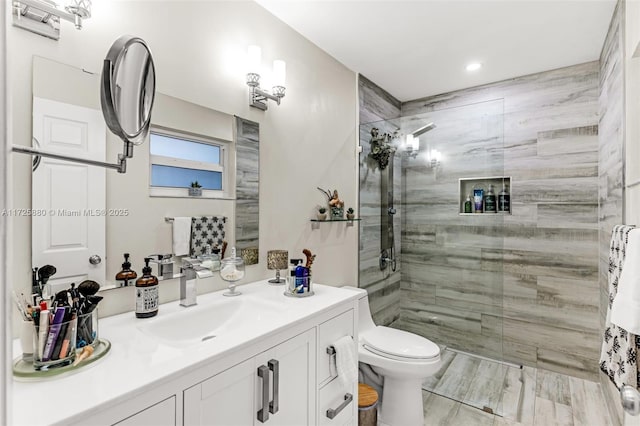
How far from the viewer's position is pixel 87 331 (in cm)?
94

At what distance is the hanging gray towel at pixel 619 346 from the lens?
3.80 ft

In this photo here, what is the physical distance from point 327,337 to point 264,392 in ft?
1.35

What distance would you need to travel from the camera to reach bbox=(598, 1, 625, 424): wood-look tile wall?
1.85 m

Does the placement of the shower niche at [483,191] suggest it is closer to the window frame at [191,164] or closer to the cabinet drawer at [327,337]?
the cabinet drawer at [327,337]

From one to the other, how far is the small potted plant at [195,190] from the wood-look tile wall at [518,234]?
180 centimetres

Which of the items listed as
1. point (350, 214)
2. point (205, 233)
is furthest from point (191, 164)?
point (350, 214)

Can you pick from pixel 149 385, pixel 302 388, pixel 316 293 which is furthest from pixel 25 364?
pixel 316 293

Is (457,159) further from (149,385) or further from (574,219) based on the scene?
(149,385)

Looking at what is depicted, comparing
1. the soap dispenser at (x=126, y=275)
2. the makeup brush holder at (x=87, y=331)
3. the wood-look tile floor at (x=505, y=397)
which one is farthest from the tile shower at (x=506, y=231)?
the makeup brush holder at (x=87, y=331)

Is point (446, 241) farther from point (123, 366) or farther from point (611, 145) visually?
point (123, 366)

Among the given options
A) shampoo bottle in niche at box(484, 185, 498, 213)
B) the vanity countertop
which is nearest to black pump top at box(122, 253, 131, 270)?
the vanity countertop

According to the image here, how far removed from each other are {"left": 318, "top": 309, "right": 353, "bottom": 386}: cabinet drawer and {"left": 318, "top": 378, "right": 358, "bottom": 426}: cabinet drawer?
0.18 ft

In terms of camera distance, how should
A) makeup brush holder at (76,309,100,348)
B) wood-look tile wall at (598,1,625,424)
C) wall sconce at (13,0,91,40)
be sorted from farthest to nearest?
wood-look tile wall at (598,1,625,424) → wall sconce at (13,0,91,40) → makeup brush holder at (76,309,100,348)

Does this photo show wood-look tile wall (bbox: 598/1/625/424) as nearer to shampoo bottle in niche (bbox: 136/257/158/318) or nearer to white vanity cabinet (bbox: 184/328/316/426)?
white vanity cabinet (bbox: 184/328/316/426)
